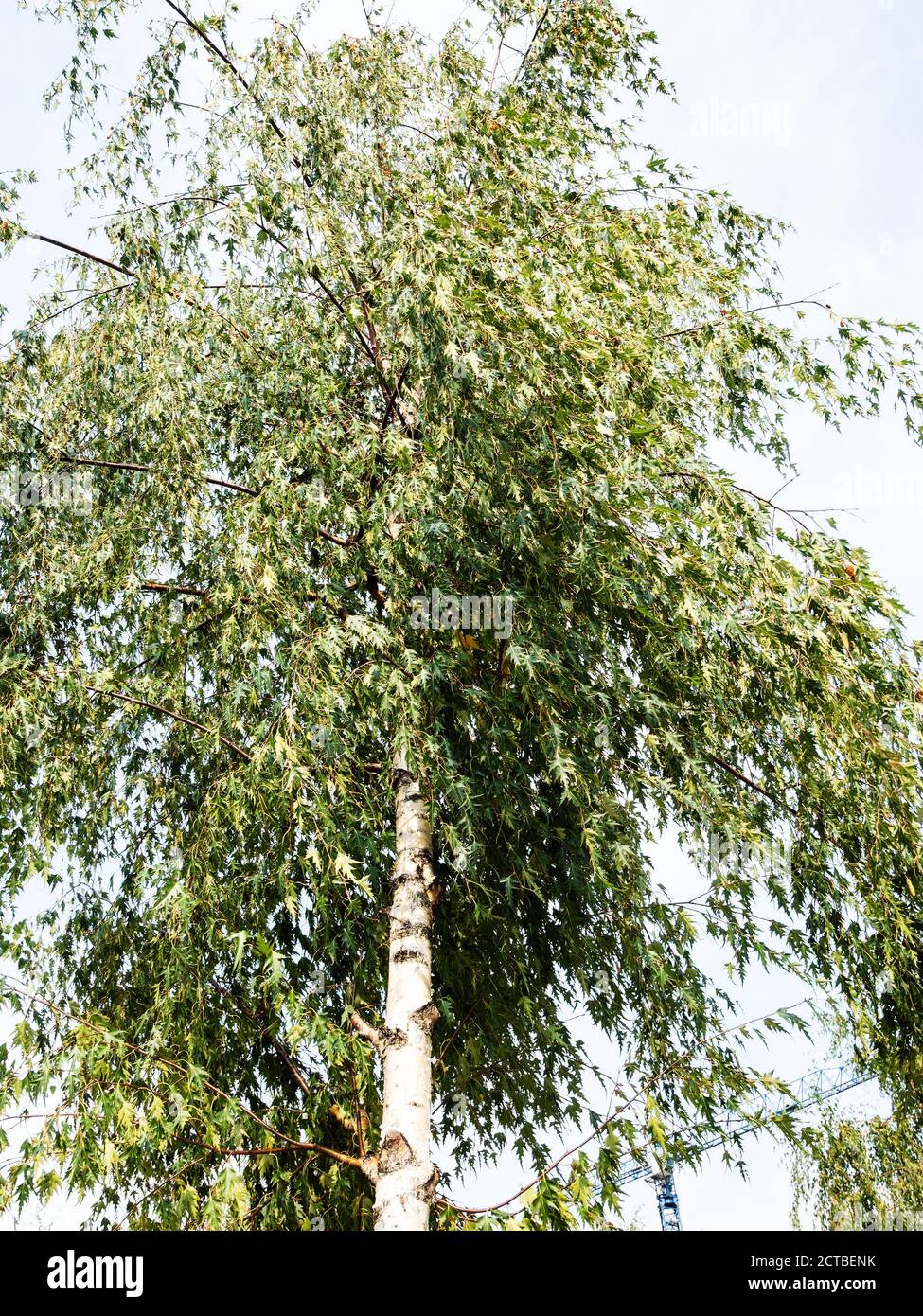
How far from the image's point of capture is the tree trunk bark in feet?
14.7

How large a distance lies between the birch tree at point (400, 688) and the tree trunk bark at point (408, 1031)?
0.02 meters

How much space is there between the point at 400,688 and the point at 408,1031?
1543 millimetres

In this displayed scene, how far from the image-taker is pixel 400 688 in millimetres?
4805

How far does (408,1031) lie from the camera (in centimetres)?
486

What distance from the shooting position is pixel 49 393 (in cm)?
620

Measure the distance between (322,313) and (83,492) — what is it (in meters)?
1.69

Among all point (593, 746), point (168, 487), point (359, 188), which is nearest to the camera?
point (593, 746)

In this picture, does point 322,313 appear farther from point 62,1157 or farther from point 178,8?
point 62,1157

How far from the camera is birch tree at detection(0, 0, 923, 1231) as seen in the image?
4719mm

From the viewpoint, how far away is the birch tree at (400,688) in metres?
4.72

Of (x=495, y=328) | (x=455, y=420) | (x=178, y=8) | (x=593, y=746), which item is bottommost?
(x=593, y=746)

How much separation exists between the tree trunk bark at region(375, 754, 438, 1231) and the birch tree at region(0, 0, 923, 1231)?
18 millimetres

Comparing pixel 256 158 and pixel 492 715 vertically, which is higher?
pixel 256 158
